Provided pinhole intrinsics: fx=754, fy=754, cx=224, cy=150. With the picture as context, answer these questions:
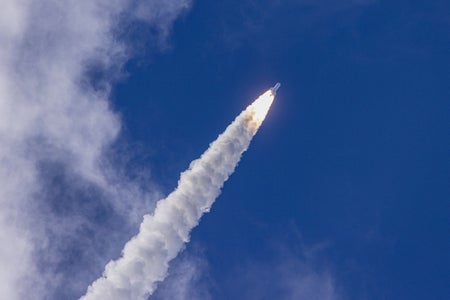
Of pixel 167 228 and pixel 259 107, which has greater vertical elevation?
pixel 259 107

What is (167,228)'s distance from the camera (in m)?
181

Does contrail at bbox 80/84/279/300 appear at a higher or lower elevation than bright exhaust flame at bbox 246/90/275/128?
lower

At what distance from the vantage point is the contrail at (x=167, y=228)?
17838 cm

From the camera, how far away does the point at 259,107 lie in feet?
628

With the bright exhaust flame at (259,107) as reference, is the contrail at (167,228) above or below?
below

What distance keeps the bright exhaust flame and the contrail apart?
7.76 metres

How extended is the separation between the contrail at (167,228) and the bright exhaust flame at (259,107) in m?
7.76

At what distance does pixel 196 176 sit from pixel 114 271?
29.9 m

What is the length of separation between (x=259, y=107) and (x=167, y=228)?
38.7 m

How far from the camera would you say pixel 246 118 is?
19100 cm

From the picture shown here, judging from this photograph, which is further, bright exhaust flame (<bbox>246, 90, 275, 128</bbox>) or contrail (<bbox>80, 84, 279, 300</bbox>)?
bright exhaust flame (<bbox>246, 90, 275, 128</bbox>)

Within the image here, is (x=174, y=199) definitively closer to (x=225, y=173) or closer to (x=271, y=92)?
(x=225, y=173)

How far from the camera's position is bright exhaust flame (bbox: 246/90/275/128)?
627 ft

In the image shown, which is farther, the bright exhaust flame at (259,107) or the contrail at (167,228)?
the bright exhaust flame at (259,107)
